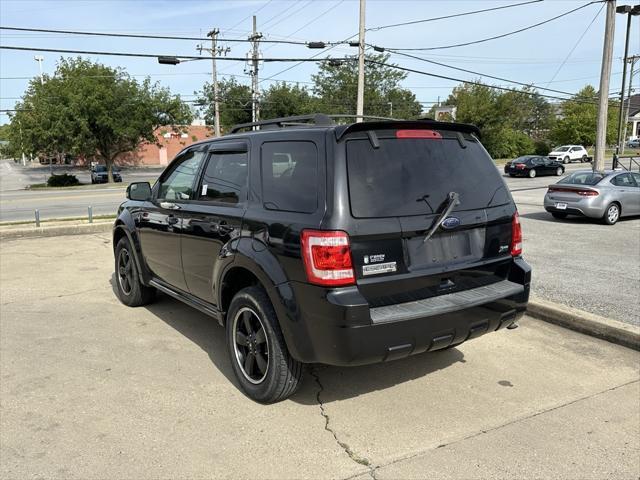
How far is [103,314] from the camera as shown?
5.66 m

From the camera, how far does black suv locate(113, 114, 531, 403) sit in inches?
120

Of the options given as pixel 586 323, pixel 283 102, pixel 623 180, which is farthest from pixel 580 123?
pixel 586 323

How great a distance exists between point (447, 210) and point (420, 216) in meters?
0.20

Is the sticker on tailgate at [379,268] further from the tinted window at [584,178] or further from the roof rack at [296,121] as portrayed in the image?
the tinted window at [584,178]

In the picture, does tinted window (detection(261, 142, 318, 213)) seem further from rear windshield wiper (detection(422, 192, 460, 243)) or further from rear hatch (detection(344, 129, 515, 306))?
rear windshield wiper (detection(422, 192, 460, 243))

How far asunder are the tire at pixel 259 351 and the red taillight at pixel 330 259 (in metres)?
0.57

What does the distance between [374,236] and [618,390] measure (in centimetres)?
232

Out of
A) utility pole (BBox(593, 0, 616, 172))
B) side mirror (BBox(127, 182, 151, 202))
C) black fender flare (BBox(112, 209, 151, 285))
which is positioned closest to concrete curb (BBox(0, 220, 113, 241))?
black fender flare (BBox(112, 209, 151, 285))

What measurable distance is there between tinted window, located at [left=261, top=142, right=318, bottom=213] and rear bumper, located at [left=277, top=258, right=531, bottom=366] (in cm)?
52

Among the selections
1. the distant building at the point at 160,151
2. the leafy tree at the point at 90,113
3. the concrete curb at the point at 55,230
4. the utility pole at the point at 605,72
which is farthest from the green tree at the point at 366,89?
the concrete curb at the point at 55,230

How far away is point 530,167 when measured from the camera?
34156 millimetres

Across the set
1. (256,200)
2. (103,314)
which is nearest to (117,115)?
(103,314)

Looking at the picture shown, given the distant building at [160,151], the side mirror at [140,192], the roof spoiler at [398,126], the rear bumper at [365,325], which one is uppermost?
the distant building at [160,151]

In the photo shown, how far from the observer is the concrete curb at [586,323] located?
4609mm
